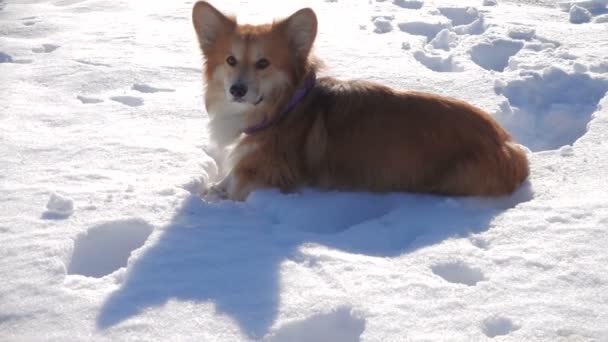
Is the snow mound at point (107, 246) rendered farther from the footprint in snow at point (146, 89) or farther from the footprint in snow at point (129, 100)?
the footprint in snow at point (146, 89)

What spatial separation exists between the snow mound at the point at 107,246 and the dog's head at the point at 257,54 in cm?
99

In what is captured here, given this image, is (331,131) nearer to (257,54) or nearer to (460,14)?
(257,54)

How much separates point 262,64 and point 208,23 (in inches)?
17.6

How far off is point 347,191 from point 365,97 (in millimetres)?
551

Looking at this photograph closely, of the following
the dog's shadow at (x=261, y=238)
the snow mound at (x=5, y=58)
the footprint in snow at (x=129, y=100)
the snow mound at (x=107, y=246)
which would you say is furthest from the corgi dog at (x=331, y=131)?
the snow mound at (x=5, y=58)

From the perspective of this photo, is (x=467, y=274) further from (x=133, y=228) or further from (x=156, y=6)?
(x=156, y=6)

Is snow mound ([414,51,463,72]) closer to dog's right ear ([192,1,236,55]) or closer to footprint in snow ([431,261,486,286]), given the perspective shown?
dog's right ear ([192,1,236,55])

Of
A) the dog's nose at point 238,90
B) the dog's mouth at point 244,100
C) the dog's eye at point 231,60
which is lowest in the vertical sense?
the dog's mouth at point 244,100

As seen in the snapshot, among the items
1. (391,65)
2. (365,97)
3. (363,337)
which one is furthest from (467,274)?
(391,65)

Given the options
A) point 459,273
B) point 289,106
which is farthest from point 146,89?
point 459,273

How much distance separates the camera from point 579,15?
22.0 feet

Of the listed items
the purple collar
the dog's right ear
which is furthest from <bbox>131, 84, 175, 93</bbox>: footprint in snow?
the purple collar

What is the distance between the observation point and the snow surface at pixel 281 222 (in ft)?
8.75

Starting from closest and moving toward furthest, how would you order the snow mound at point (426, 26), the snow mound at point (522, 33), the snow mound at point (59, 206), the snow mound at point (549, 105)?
the snow mound at point (59, 206) → the snow mound at point (549, 105) → the snow mound at point (522, 33) → the snow mound at point (426, 26)
